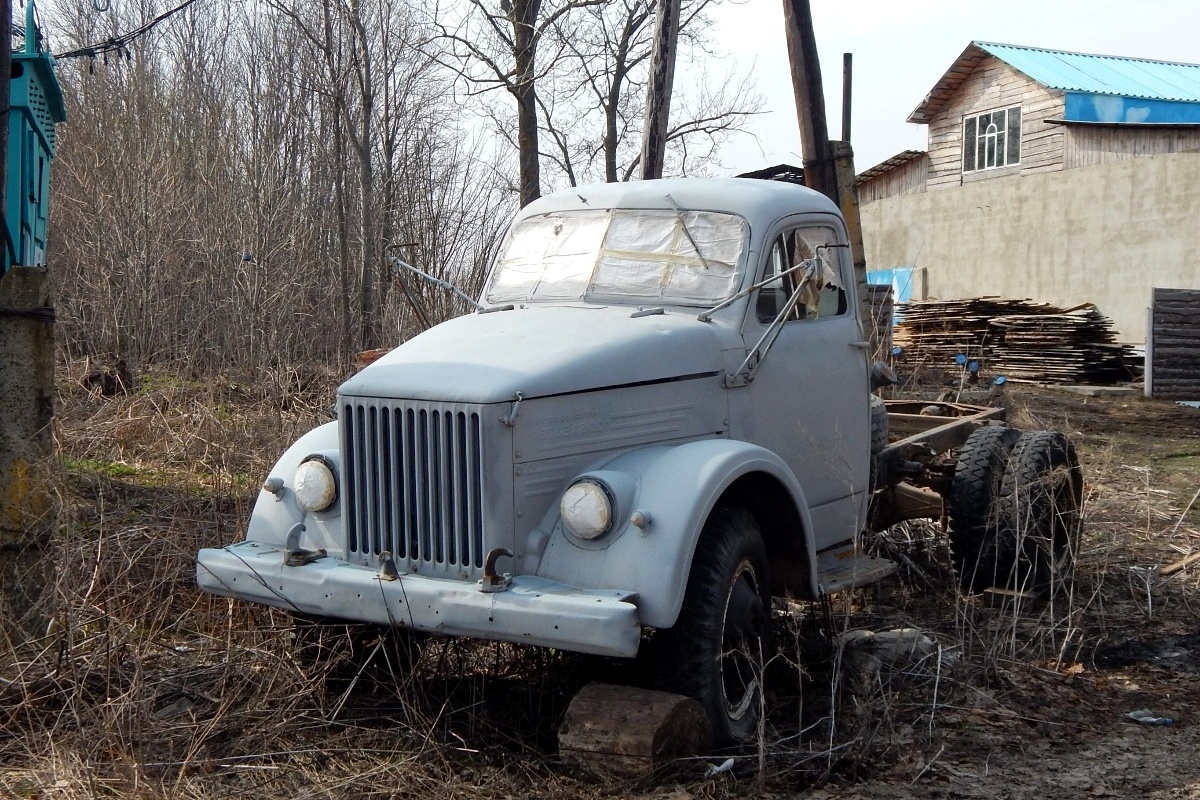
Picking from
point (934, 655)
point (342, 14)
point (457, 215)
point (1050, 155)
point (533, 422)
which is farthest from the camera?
point (1050, 155)

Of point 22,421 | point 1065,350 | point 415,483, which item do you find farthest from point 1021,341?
point 22,421

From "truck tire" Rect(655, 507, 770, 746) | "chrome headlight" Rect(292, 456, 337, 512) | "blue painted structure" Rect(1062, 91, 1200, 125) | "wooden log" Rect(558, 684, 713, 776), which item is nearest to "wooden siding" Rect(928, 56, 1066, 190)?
"blue painted structure" Rect(1062, 91, 1200, 125)

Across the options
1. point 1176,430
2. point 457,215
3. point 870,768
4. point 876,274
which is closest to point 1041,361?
point 1176,430

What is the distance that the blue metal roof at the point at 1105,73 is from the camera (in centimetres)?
2684

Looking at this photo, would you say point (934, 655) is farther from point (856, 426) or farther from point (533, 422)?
point (533, 422)

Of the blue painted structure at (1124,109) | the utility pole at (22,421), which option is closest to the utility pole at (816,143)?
the utility pole at (22,421)

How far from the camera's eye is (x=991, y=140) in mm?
28406

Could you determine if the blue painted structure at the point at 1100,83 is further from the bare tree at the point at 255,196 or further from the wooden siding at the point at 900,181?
the bare tree at the point at 255,196

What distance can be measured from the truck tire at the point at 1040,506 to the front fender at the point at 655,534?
260 centimetres

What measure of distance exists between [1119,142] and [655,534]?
23592mm

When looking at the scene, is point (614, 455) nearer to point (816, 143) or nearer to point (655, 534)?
point (655, 534)

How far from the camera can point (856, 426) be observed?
19.3ft

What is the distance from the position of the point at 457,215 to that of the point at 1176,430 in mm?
8937

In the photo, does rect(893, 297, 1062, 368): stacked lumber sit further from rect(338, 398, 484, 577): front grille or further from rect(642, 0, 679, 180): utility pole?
rect(338, 398, 484, 577): front grille
